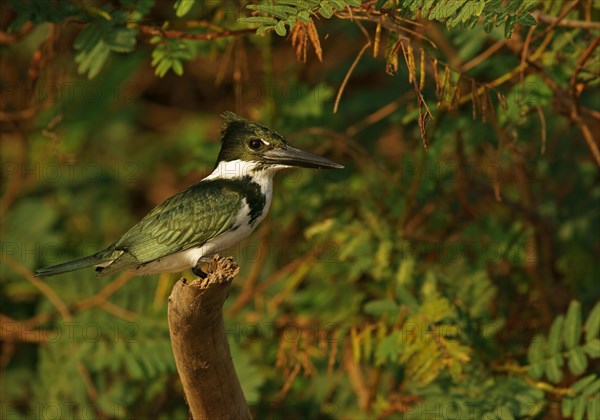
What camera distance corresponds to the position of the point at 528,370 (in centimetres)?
467

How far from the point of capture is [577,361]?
4441mm

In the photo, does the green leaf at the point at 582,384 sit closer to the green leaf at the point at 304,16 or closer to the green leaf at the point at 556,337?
the green leaf at the point at 556,337

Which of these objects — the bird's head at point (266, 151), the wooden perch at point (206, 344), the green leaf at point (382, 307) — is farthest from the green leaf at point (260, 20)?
the green leaf at point (382, 307)

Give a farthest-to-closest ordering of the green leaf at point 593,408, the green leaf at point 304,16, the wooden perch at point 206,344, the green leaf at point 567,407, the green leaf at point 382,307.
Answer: the green leaf at point 382,307 → the green leaf at point 567,407 → the green leaf at point 593,408 → the green leaf at point 304,16 → the wooden perch at point 206,344

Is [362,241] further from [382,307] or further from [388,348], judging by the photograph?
[388,348]

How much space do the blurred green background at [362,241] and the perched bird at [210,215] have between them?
1.59 ft

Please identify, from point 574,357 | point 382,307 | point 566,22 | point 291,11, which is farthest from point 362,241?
point 291,11

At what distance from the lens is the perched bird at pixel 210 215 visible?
4.05m

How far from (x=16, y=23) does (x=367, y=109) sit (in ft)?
7.78

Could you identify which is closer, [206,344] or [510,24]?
[510,24]

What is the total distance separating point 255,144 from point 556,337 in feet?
5.61

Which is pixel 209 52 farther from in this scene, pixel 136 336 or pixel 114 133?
pixel 114 133

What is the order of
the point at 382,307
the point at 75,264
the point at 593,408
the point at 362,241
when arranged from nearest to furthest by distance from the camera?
the point at 75,264
the point at 593,408
the point at 382,307
the point at 362,241

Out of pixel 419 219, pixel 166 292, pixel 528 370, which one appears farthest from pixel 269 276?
pixel 528 370
